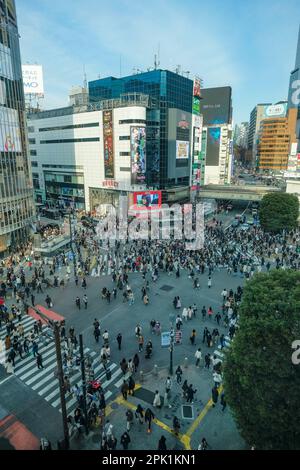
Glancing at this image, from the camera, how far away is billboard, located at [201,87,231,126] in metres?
112

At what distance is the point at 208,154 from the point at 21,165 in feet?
254

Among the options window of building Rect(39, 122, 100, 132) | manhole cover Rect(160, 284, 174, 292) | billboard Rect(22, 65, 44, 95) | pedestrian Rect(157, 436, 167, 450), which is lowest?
manhole cover Rect(160, 284, 174, 292)

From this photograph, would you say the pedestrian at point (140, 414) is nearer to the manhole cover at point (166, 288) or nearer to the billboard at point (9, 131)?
the manhole cover at point (166, 288)

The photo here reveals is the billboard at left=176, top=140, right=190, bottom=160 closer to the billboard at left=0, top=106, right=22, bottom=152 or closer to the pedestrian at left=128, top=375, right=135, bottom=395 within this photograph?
the billboard at left=0, top=106, right=22, bottom=152

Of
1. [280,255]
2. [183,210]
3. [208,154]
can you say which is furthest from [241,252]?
[208,154]

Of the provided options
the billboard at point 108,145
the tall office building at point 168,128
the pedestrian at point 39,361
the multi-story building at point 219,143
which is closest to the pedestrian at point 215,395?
the pedestrian at point 39,361

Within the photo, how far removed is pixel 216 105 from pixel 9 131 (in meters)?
97.0

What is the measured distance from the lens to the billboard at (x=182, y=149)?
2437 inches

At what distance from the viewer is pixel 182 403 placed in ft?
50.6

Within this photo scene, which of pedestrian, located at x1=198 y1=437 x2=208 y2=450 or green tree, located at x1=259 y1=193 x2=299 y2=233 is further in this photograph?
green tree, located at x1=259 y1=193 x2=299 y2=233

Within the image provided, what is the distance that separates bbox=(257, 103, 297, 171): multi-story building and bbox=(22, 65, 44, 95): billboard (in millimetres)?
109970

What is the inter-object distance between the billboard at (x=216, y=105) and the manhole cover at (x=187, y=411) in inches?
4561

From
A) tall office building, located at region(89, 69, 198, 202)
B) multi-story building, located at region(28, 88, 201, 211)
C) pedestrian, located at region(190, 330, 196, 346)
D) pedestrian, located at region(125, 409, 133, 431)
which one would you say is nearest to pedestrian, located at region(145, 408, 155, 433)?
pedestrian, located at region(125, 409, 133, 431)
